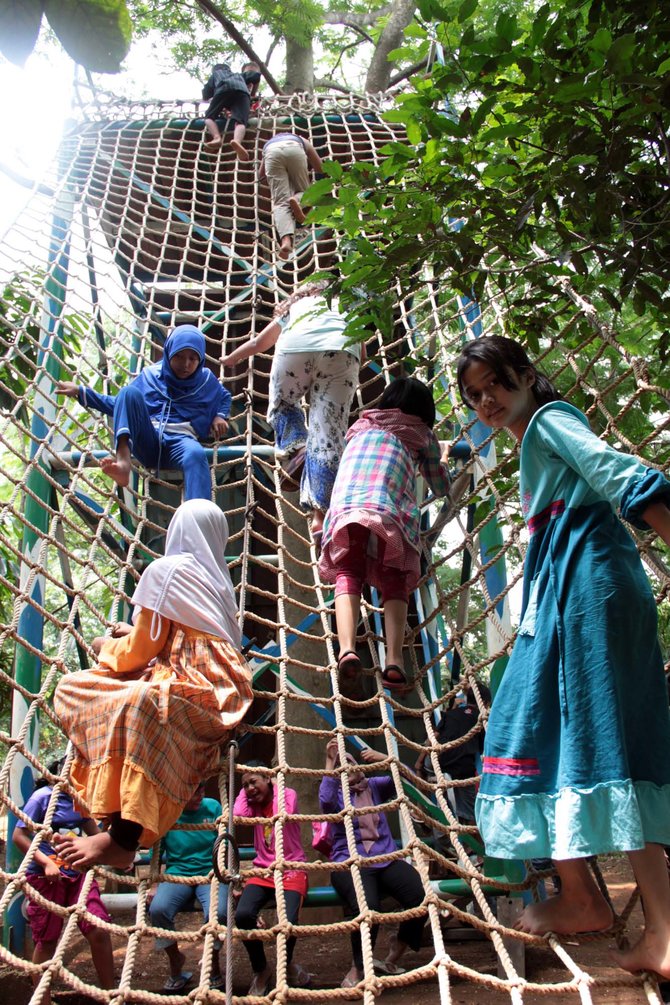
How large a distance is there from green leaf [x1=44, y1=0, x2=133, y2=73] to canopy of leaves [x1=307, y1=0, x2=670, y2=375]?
1005 millimetres

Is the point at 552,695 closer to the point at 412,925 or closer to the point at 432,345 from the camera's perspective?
the point at 412,925

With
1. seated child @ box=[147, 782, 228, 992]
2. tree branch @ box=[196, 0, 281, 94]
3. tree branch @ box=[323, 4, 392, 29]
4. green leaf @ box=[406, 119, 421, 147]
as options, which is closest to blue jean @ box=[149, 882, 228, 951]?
seated child @ box=[147, 782, 228, 992]

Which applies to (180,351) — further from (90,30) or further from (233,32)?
(90,30)

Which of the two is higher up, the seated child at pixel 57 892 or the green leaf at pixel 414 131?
the green leaf at pixel 414 131

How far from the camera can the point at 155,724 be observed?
5.04 ft

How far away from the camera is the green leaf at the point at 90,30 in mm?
452

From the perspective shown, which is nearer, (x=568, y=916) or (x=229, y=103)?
(x=568, y=916)

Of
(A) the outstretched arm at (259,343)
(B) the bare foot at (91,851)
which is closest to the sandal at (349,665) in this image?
(B) the bare foot at (91,851)

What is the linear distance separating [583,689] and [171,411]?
2.15m

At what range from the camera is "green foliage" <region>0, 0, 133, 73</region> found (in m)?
0.44

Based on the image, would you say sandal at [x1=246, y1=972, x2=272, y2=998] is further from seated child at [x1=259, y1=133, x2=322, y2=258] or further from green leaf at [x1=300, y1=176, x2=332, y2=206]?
seated child at [x1=259, y1=133, x2=322, y2=258]

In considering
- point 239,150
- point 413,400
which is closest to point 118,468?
point 413,400

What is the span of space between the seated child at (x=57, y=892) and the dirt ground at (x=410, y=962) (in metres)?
0.13

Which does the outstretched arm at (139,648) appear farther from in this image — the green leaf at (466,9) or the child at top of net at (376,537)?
the green leaf at (466,9)
